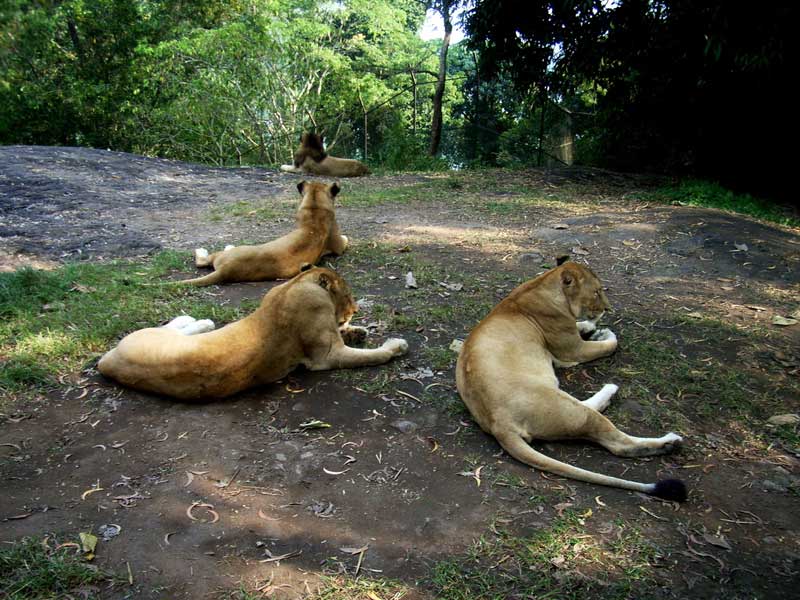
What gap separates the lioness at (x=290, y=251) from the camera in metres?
6.99

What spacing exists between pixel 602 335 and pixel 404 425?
84.1 inches

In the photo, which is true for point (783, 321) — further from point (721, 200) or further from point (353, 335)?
point (721, 200)

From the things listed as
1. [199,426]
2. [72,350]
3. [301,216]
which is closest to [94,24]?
[301,216]

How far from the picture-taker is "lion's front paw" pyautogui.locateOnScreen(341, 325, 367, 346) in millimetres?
5461

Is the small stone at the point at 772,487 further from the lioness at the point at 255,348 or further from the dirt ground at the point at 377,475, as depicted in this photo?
the lioness at the point at 255,348

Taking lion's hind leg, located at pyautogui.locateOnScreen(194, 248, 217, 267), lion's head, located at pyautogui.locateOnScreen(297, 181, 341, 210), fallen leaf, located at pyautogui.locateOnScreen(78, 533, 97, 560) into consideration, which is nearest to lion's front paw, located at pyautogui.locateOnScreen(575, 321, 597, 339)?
lion's head, located at pyautogui.locateOnScreen(297, 181, 341, 210)

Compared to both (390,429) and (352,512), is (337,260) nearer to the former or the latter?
(390,429)

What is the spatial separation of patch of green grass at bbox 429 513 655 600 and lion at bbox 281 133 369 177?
41.8 feet

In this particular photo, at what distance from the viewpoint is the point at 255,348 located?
15.5ft

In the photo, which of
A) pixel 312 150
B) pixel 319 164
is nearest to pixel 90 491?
pixel 319 164

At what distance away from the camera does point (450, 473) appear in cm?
389

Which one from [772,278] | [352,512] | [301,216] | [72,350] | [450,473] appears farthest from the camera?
[301,216]

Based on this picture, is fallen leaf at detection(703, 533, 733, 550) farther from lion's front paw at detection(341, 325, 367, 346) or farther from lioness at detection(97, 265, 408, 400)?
lion's front paw at detection(341, 325, 367, 346)

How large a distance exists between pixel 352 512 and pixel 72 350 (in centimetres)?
310
